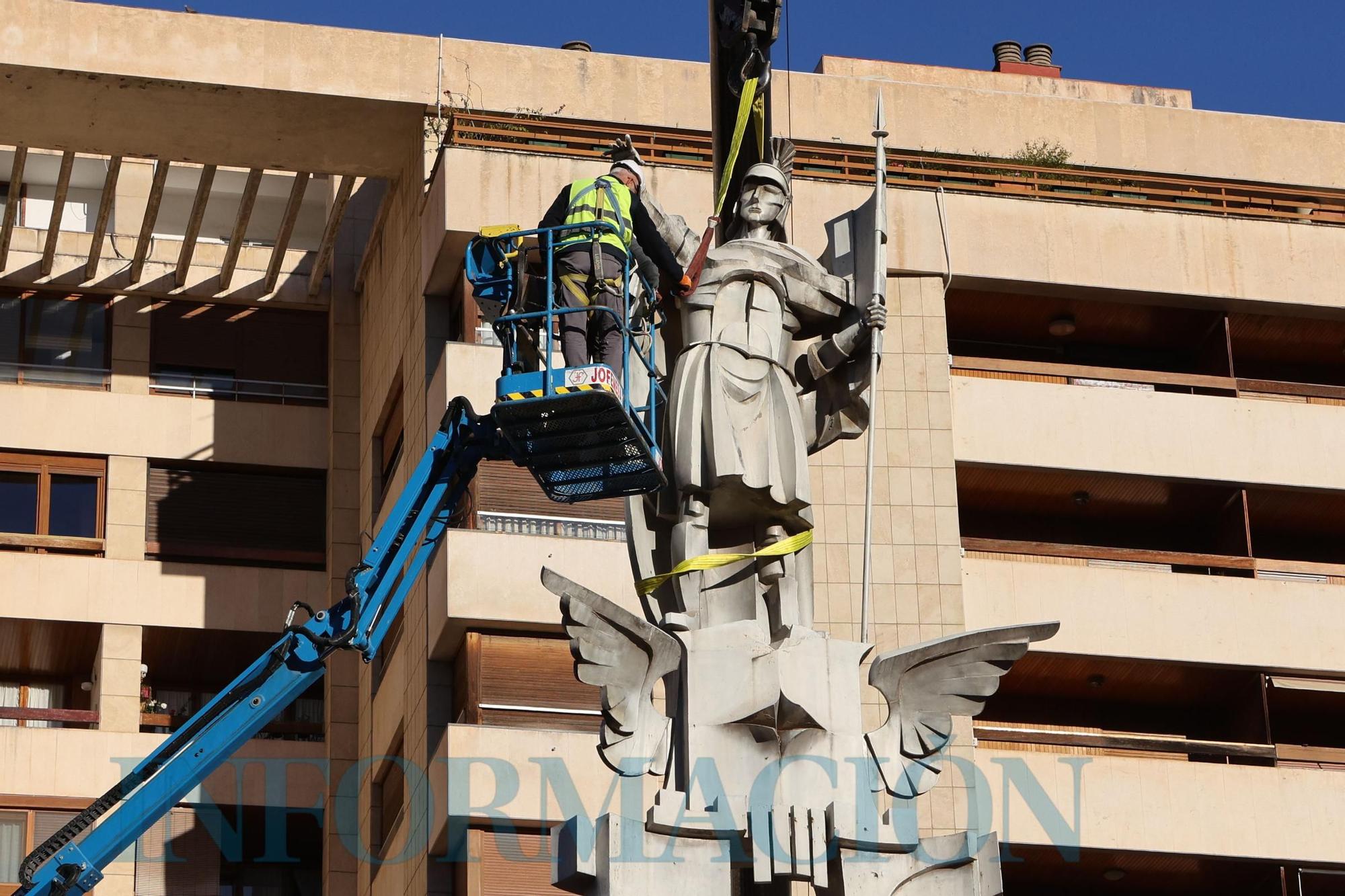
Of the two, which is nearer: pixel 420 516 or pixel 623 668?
pixel 623 668

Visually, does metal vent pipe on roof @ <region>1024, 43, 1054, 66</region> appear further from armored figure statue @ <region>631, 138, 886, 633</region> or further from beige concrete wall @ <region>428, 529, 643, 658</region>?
armored figure statue @ <region>631, 138, 886, 633</region>

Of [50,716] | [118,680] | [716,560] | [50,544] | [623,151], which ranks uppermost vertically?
[50,544]

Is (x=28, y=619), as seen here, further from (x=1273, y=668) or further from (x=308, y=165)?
(x=1273, y=668)

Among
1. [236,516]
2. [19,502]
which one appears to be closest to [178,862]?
[236,516]

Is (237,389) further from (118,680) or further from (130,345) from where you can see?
(118,680)

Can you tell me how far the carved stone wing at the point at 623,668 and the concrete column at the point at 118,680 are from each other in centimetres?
2505

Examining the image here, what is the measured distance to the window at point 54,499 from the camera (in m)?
39.5

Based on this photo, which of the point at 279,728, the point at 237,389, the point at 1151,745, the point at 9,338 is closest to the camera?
the point at 1151,745

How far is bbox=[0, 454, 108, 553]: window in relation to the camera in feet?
130

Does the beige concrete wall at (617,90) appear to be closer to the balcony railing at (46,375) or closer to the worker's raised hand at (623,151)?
the balcony railing at (46,375)

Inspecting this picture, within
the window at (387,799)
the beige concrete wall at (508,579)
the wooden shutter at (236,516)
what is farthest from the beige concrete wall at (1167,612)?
the wooden shutter at (236,516)

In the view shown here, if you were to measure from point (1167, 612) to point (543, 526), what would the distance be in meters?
9.45

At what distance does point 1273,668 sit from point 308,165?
628 inches

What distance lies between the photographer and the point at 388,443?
127 ft
